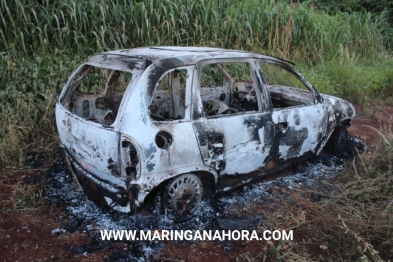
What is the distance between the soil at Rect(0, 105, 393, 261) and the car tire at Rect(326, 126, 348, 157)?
5.81 feet

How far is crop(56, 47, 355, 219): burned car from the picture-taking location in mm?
3094

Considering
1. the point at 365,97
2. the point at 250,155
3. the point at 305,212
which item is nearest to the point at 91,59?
the point at 250,155

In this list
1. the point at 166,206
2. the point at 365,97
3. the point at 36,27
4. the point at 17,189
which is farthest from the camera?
the point at 365,97

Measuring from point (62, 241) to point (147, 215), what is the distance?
2.46 ft

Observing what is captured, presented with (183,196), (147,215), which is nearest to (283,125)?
(183,196)

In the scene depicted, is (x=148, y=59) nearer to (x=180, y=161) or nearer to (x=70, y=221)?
(x=180, y=161)

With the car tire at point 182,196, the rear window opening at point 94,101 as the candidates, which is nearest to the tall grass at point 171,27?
the rear window opening at point 94,101

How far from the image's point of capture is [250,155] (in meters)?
3.78

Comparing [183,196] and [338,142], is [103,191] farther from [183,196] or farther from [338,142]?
[338,142]

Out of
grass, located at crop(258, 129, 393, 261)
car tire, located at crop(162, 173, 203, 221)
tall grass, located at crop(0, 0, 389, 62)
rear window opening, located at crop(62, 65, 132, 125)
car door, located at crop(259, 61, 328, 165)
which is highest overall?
tall grass, located at crop(0, 0, 389, 62)

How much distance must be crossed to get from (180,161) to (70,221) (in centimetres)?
121

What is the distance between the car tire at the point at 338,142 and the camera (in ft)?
16.8

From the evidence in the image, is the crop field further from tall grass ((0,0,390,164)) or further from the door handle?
the door handle

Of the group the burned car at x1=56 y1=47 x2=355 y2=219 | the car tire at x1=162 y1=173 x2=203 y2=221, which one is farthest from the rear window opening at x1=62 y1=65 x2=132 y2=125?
the car tire at x1=162 y1=173 x2=203 y2=221
